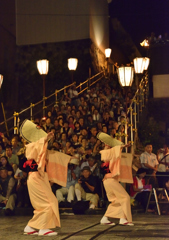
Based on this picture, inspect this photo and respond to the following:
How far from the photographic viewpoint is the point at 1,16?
2077 centimetres

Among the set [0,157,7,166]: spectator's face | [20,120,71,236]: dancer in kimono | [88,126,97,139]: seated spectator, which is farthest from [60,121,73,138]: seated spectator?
[20,120,71,236]: dancer in kimono

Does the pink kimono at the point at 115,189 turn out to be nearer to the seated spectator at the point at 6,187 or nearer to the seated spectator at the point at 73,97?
the seated spectator at the point at 6,187

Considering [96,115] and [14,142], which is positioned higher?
[96,115]

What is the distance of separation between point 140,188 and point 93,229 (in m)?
3.34

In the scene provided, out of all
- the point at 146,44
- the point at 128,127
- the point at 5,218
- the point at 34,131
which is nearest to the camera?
the point at 34,131

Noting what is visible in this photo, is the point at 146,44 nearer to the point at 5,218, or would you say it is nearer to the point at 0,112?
the point at 0,112

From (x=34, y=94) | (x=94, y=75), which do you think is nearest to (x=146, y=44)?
(x=94, y=75)

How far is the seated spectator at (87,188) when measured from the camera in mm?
10609

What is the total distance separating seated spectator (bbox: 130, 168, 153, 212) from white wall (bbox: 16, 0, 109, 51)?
12931 mm

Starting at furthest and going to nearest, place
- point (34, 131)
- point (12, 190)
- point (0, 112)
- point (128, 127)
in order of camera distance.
Result: 1. point (0, 112)
2. point (128, 127)
3. point (12, 190)
4. point (34, 131)

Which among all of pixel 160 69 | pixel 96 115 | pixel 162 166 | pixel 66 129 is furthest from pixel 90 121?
A: pixel 160 69

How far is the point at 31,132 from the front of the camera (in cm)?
768

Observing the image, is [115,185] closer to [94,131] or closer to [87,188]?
[87,188]

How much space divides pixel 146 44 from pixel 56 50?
4.52 metres
